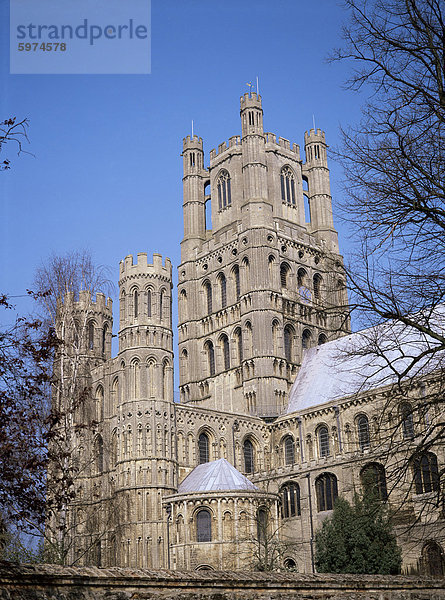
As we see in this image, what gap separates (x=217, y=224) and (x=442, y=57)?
5189 centimetres

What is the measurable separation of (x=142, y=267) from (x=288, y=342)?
558 inches

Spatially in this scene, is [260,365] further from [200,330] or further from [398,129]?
[398,129]

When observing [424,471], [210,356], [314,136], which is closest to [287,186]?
[314,136]

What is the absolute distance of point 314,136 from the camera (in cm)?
6825

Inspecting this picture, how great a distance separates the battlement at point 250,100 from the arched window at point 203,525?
33.9 meters

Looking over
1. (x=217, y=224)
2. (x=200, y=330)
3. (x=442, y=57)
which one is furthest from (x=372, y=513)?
(x=217, y=224)

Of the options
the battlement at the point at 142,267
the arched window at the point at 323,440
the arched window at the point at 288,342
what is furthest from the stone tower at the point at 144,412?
the arched window at the point at 288,342

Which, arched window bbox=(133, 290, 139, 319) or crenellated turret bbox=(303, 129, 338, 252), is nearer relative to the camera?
arched window bbox=(133, 290, 139, 319)

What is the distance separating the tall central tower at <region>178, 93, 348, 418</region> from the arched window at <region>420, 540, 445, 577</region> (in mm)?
16634

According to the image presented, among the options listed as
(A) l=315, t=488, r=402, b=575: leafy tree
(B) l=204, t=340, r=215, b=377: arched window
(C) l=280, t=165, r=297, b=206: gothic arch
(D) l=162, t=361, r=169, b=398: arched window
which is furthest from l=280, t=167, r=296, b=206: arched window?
(A) l=315, t=488, r=402, b=575: leafy tree

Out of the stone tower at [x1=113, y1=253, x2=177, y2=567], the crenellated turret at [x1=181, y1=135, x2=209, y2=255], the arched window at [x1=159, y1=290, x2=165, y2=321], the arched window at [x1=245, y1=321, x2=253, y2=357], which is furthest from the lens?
the crenellated turret at [x1=181, y1=135, x2=209, y2=255]

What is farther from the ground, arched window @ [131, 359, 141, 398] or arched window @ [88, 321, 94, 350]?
arched window @ [88, 321, 94, 350]

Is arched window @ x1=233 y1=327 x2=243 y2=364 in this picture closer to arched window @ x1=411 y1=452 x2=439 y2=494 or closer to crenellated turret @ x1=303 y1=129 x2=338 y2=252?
crenellated turret @ x1=303 y1=129 x2=338 y2=252

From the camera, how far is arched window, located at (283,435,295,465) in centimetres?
5084
